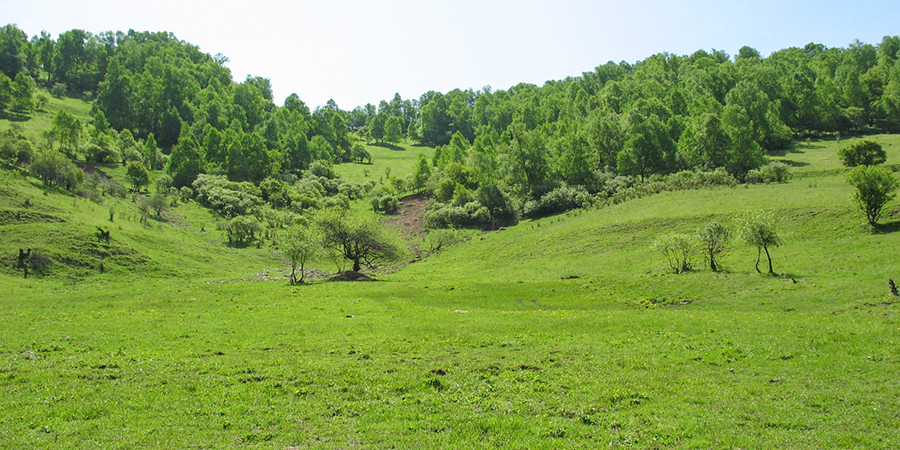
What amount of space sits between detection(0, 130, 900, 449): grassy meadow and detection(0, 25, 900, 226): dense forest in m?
46.4

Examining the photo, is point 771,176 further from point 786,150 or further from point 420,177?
point 420,177

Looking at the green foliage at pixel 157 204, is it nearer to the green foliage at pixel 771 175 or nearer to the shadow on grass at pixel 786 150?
the green foliage at pixel 771 175

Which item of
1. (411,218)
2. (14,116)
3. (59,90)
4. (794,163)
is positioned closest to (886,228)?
(794,163)

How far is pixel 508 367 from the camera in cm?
2039

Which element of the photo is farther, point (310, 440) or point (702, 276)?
point (702, 276)

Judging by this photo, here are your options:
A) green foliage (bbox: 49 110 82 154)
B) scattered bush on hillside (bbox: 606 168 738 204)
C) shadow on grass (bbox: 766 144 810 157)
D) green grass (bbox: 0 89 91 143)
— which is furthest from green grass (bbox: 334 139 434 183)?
shadow on grass (bbox: 766 144 810 157)

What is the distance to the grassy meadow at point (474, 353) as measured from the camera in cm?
1373

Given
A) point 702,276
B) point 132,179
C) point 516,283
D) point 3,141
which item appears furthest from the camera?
point 132,179

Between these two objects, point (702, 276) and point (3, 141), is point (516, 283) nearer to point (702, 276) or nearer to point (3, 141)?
point (702, 276)

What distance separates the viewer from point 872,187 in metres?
47.2

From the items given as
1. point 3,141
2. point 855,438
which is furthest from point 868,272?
point 3,141

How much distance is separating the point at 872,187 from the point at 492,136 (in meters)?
119

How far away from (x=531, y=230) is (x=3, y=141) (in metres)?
89.8

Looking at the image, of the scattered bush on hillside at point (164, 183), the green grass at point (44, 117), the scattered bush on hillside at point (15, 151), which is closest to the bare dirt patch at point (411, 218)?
the scattered bush on hillside at point (164, 183)
